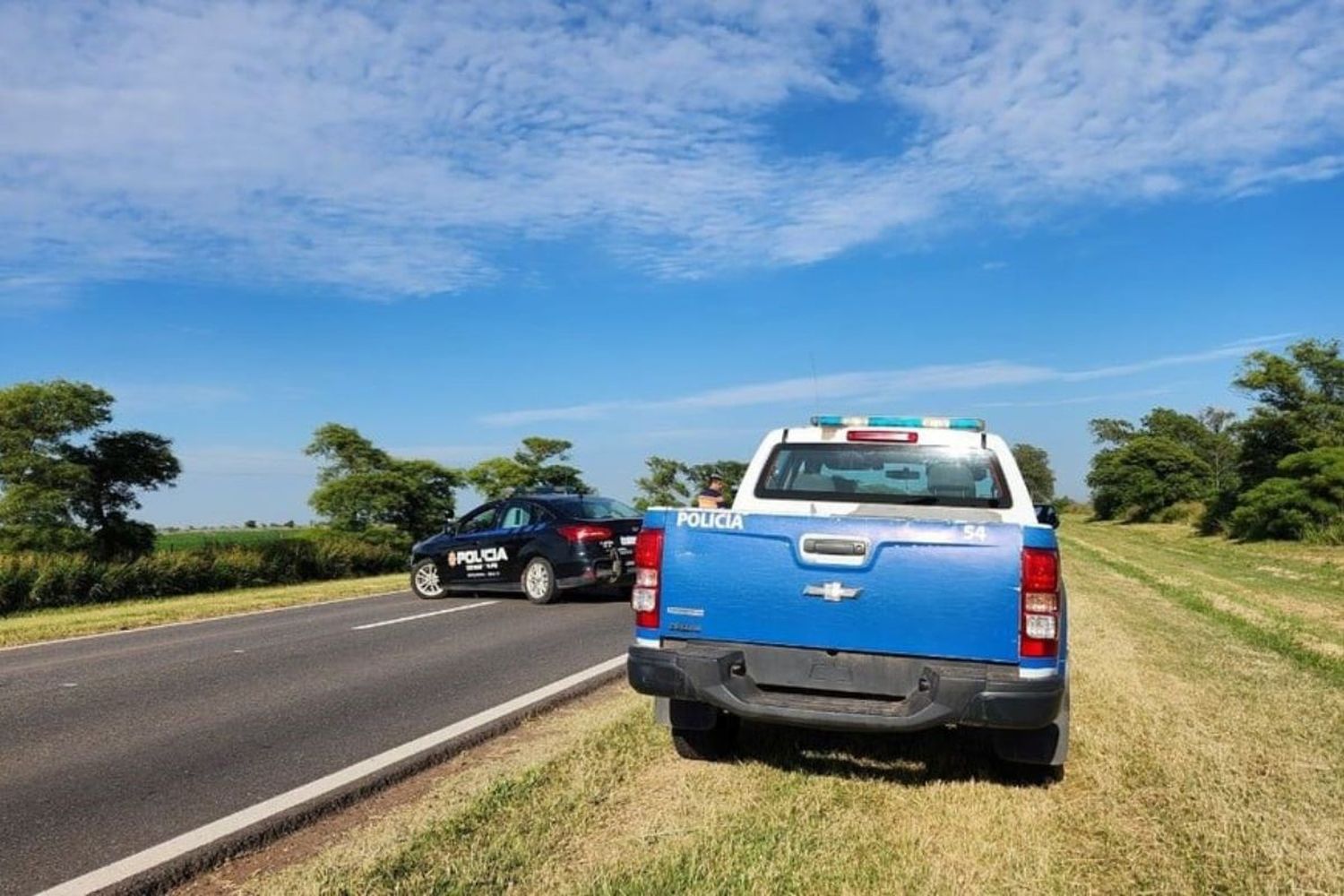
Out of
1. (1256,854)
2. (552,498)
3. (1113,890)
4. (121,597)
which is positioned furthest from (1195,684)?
(121,597)

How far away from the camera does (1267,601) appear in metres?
15.7

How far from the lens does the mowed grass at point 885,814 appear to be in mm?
3850

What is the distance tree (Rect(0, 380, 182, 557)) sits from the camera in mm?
44844

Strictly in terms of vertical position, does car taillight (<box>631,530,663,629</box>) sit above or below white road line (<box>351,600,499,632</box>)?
above

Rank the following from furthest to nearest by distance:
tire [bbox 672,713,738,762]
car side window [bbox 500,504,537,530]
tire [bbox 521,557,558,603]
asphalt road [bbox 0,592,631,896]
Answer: car side window [bbox 500,504,537,530] → tire [bbox 521,557,558,603] → tire [bbox 672,713,738,762] → asphalt road [bbox 0,592,631,896]

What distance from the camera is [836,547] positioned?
4672mm

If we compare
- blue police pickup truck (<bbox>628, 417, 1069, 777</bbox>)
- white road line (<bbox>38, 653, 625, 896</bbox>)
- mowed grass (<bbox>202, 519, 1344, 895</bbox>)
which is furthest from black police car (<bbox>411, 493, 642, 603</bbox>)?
blue police pickup truck (<bbox>628, 417, 1069, 777</bbox>)

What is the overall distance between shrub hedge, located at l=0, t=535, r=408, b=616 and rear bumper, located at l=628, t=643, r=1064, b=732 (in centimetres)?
1759

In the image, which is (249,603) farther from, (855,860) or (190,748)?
(855,860)

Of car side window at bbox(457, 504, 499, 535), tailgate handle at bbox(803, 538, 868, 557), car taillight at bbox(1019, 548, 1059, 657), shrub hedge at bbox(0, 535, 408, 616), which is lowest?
shrub hedge at bbox(0, 535, 408, 616)

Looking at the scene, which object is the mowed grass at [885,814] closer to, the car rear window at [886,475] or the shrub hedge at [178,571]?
the car rear window at [886,475]

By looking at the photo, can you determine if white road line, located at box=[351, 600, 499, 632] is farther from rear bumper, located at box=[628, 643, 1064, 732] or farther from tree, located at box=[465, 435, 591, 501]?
tree, located at box=[465, 435, 591, 501]

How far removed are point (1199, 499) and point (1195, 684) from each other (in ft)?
229

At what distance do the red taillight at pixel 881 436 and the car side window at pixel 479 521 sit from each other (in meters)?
9.99
